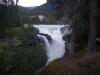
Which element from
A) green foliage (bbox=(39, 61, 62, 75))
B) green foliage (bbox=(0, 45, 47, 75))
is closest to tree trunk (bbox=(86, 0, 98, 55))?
green foliage (bbox=(39, 61, 62, 75))

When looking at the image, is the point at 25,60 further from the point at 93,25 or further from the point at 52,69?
the point at 93,25

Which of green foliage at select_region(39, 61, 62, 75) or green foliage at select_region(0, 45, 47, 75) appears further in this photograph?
green foliage at select_region(39, 61, 62, 75)

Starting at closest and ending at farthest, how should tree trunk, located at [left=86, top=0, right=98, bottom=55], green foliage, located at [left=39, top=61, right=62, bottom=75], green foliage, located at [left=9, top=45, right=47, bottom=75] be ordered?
green foliage, located at [left=9, top=45, right=47, bottom=75]
green foliage, located at [left=39, top=61, right=62, bottom=75]
tree trunk, located at [left=86, top=0, right=98, bottom=55]

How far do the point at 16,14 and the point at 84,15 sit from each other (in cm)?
1829

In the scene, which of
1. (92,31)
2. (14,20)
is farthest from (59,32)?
(92,31)

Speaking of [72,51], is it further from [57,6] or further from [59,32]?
[59,32]

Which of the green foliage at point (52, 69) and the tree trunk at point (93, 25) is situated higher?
the tree trunk at point (93, 25)

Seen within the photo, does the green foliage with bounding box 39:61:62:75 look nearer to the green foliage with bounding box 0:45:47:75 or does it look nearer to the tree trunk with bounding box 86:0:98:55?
the green foliage with bounding box 0:45:47:75

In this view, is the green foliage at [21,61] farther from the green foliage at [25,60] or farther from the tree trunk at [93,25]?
the tree trunk at [93,25]

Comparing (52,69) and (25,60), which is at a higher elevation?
(25,60)

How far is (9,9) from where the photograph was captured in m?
26.7

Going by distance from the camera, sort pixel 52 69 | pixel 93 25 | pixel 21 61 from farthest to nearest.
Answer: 1. pixel 93 25
2. pixel 52 69
3. pixel 21 61

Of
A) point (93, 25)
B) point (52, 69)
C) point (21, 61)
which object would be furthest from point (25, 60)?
point (93, 25)

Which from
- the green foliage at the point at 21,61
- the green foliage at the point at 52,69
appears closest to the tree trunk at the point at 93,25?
the green foliage at the point at 52,69
